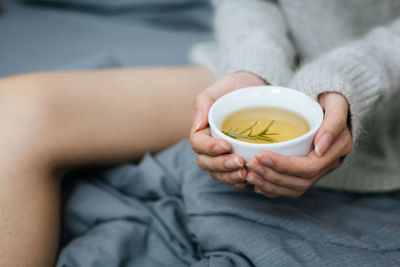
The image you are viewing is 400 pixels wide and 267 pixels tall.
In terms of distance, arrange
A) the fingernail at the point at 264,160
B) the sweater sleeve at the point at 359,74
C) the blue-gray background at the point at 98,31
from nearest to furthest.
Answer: the fingernail at the point at 264,160, the sweater sleeve at the point at 359,74, the blue-gray background at the point at 98,31

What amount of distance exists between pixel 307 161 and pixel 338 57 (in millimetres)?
253

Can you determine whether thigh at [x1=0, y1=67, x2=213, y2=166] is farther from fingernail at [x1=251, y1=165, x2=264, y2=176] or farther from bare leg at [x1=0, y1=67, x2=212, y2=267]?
fingernail at [x1=251, y1=165, x2=264, y2=176]

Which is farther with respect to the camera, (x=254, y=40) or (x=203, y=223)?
(x=254, y=40)

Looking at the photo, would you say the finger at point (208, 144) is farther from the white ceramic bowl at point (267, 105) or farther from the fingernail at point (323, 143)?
the fingernail at point (323, 143)

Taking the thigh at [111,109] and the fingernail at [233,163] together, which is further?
the thigh at [111,109]

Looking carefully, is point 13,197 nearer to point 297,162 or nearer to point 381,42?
point 297,162

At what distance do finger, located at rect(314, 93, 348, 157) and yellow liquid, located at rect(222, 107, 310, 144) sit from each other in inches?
1.6

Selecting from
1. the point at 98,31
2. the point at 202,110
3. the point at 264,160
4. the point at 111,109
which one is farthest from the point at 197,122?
the point at 98,31

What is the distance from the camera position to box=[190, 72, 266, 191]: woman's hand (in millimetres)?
443

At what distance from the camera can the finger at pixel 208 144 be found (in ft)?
1.43

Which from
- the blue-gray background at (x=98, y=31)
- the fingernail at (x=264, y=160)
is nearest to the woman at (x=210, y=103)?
the fingernail at (x=264, y=160)

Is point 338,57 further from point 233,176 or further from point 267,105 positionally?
point 233,176

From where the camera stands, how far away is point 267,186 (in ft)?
1.58

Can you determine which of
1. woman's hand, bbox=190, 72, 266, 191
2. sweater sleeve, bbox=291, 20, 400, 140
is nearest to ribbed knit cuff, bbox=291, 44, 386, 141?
sweater sleeve, bbox=291, 20, 400, 140
